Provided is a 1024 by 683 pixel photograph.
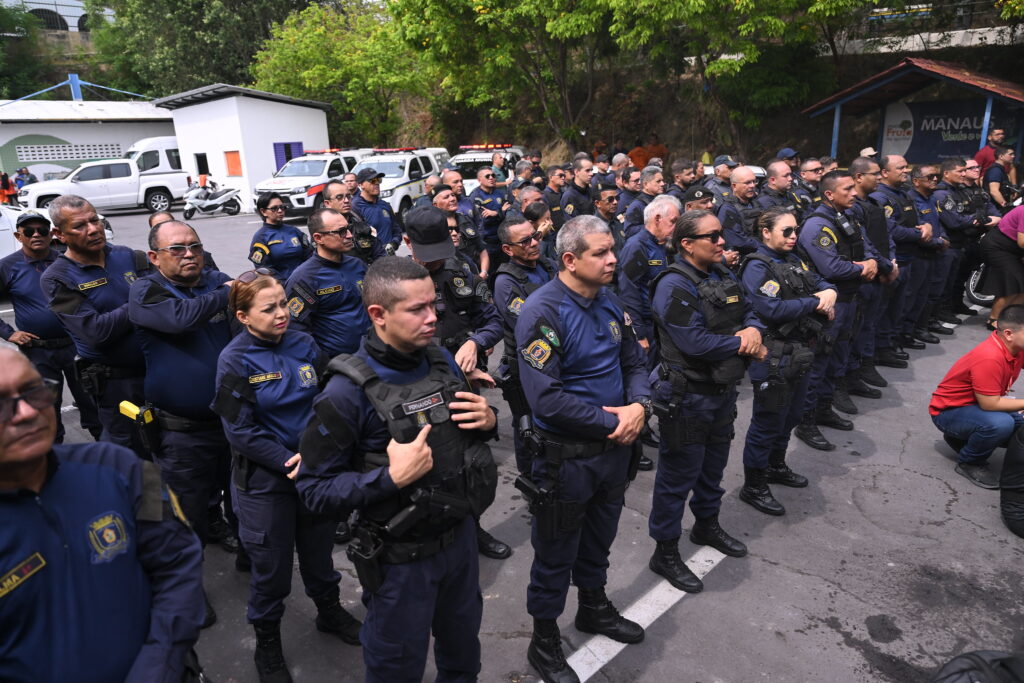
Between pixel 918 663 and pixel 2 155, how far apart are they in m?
34.4

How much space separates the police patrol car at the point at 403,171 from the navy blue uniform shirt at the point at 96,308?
13019 mm

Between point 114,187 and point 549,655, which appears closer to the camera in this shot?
point 549,655

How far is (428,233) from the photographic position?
4.27 metres

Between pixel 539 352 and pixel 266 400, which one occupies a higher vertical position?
pixel 539 352

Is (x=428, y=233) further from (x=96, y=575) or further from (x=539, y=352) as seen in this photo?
(x=96, y=575)

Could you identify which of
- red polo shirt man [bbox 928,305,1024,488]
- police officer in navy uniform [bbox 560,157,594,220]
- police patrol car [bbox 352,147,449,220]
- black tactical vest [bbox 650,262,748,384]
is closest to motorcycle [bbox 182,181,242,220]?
police patrol car [bbox 352,147,449,220]

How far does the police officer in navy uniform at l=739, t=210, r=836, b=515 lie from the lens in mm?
4379

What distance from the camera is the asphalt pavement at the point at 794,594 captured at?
325cm

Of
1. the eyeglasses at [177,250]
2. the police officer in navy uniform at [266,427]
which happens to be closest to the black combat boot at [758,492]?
the police officer in navy uniform at [266,427]

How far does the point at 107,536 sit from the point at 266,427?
1375 mm

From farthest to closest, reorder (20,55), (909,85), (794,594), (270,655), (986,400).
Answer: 1. (20,55)
2. (909,85)
3. (986,400)
4. (794,594)
5. (270,655)

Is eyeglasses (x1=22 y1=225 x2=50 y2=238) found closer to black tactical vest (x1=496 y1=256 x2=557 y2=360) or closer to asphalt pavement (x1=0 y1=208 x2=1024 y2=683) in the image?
asphalt pavement (x1=0 y1=208 x2=1024 y2=683)

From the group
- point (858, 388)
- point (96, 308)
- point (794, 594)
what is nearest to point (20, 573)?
point (96, 308)

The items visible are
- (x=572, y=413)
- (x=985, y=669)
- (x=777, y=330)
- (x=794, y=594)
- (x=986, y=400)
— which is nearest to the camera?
(x=985, y=669)
